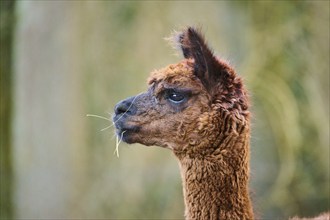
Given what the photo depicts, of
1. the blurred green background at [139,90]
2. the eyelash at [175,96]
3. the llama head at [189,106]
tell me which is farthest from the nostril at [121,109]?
the blurred green background at [139,90]

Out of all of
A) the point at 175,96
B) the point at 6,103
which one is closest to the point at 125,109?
the point at 175,96

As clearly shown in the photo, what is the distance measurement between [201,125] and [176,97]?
26cm

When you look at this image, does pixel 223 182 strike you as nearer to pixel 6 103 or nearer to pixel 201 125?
pixel 201 125

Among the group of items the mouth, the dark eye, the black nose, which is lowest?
the mouth

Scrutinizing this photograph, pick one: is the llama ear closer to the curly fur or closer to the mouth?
the curly fur

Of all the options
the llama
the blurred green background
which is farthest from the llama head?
the blurred green background

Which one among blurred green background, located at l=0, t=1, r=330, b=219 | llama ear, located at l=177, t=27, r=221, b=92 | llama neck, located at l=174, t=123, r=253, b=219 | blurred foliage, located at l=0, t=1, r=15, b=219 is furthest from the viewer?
blurred foliage, located at l=0, t=1, r=15, b=219

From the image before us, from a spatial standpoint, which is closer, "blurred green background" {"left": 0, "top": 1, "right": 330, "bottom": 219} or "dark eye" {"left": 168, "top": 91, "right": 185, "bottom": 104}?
"dark eye" {"left": 168, "top": 91, "right": 185, "bottom": 104}

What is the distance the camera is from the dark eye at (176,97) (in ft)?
18.0

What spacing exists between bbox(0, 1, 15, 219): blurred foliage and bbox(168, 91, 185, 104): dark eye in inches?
212

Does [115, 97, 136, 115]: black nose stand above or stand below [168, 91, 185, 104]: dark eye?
below

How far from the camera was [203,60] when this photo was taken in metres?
5.49

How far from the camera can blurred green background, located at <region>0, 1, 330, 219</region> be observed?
9930mm

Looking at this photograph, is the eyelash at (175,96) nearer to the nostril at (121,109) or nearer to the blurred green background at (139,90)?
the nostril at (121,109)
